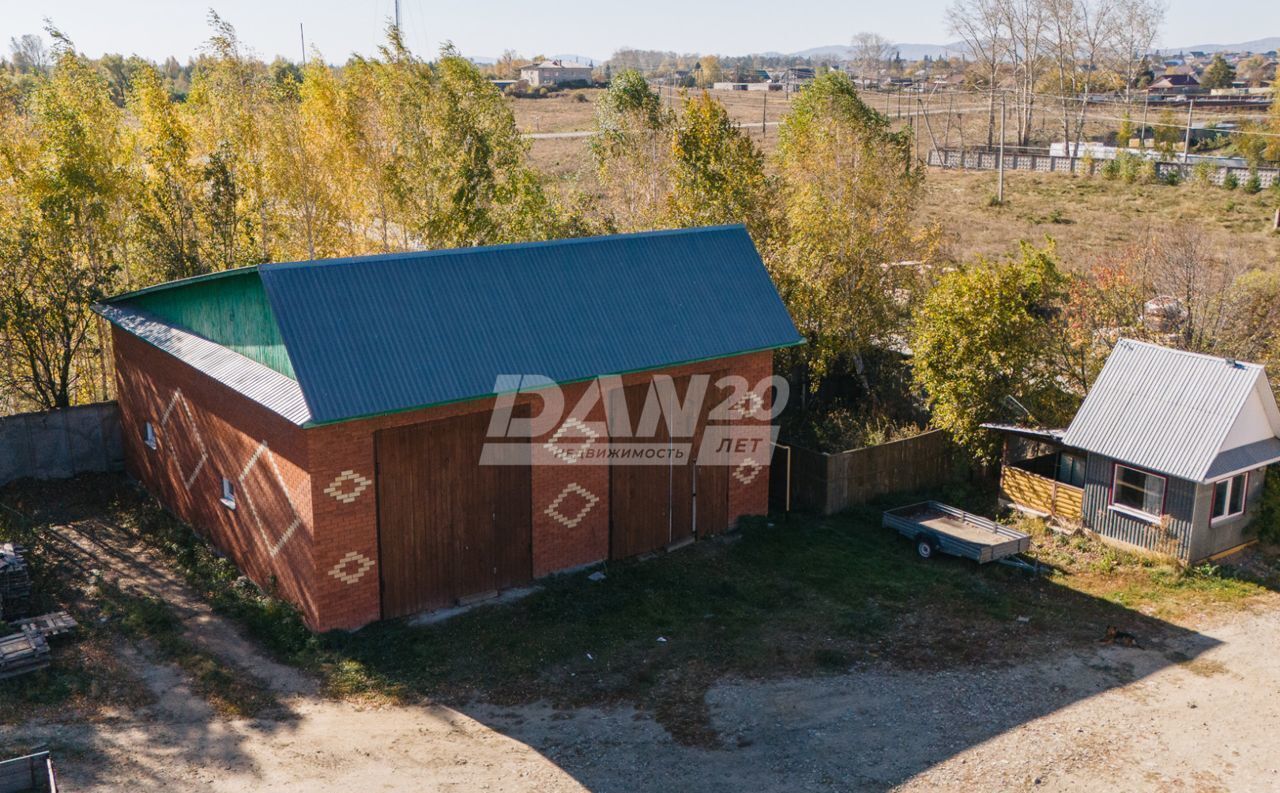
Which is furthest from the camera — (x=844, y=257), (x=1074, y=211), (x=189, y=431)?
(x=1074, y=211)

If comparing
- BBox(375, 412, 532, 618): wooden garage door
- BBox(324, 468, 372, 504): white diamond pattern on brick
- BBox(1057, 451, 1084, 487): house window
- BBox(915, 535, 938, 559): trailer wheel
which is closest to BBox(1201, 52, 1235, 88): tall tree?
BBox(1057, 451, 1084, 487): house window

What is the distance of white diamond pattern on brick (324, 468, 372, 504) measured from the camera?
15.6m

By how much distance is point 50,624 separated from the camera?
15.9 m

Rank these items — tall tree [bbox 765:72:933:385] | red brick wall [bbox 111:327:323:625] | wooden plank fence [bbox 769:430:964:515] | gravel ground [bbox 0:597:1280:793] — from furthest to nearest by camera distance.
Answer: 1. tall tree [bbox 765:72:933:385]
2. wooden plank fence [bbox 769:430:964:515]
3. red brick wall [bbox 111:327:323:625]
4. gravel ground [bbox 0:597:1280:793]

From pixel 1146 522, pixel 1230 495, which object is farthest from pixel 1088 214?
pixel 1146 522

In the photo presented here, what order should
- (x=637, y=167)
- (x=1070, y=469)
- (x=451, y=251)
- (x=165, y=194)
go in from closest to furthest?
(x=451, y=251) < (x=1070, y=469) < (x=165, y=194) < (x=637, y=167)

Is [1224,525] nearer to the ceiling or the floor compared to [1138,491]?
nearer to the floor

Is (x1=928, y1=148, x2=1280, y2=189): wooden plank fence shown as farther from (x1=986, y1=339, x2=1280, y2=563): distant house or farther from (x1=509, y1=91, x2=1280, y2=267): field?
(x1=986, y1=339, x2=1280, y2=563): distant house

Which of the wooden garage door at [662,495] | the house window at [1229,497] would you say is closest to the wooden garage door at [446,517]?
the wooden garage door at [662,495]

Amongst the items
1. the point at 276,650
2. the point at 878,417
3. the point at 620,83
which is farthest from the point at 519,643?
the point at 620,83

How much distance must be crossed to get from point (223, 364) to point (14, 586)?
4.81 metres

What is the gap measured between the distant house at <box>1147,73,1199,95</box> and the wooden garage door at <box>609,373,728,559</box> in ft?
402

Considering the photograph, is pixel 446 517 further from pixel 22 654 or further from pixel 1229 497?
pixel 1229 497

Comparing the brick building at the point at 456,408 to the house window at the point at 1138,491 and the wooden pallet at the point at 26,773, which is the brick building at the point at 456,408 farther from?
the house window at the point at 1138,491
